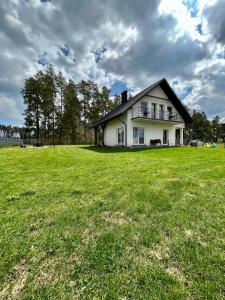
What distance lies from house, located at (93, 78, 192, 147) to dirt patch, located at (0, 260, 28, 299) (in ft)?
45.6

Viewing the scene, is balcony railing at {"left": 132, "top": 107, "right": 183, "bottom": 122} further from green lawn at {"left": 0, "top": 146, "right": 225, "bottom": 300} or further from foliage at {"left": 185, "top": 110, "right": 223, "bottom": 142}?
foliage at {"left": 185, "top": 110, "right": 223, "bottom": 142}

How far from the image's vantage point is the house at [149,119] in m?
15.5

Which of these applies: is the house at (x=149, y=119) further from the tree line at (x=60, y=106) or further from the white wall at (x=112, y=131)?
the tree line at (x=60, y=106)

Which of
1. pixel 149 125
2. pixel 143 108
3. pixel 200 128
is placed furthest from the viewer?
pixel 200 128

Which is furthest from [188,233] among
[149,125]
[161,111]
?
[161,111]

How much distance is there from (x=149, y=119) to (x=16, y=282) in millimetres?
15447

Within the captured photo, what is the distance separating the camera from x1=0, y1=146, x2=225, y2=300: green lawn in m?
1.34

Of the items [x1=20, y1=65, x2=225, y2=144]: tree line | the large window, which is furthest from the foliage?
the large window

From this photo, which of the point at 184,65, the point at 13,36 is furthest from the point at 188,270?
the point at 184,65

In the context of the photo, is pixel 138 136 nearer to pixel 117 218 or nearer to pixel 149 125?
pixel 149 125

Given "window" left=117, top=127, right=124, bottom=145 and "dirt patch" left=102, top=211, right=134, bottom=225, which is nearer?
"dirt patch" left=102, top=211, right=134, bottom=225

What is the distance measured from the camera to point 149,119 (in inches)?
613

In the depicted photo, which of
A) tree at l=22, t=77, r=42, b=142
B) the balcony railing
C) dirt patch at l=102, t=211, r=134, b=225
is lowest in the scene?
dirt patch at l=102, t=211, r=134, b=225

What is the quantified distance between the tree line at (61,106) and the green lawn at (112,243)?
31550 mm
